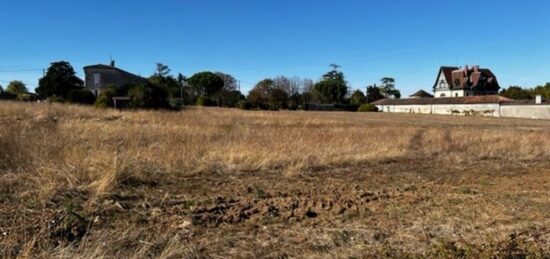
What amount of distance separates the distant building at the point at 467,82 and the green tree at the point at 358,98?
65.1 feet

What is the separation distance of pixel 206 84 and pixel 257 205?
9161 centimetres

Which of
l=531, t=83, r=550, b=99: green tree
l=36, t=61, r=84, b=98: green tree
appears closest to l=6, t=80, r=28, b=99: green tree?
l=36, t=61, r=84, b=98: green tree

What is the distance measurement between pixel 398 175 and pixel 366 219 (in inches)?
154

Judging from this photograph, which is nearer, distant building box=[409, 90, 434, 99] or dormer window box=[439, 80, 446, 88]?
dormer window box=[439, 80, 446, 88]

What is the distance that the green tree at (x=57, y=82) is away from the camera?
5837 centimetres

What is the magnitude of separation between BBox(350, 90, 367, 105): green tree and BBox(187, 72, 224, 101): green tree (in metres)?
30.0

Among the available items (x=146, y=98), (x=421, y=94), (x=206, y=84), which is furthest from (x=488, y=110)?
(x=206, y=84)

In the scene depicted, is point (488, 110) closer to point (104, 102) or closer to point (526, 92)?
point (526, 92)

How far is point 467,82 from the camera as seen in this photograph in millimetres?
103938

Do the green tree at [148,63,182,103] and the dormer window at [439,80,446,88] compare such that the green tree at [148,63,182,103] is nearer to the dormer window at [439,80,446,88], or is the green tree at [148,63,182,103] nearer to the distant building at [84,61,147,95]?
the distant building at [84,61,147,95]

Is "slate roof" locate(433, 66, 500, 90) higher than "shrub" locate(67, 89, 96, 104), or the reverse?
"slate roof" locate(433, 66, 500, 90)

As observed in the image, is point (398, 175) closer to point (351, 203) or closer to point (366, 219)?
point (351, 203)

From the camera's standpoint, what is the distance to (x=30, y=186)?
6.18 m

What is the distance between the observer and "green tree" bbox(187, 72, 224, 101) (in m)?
95.7
